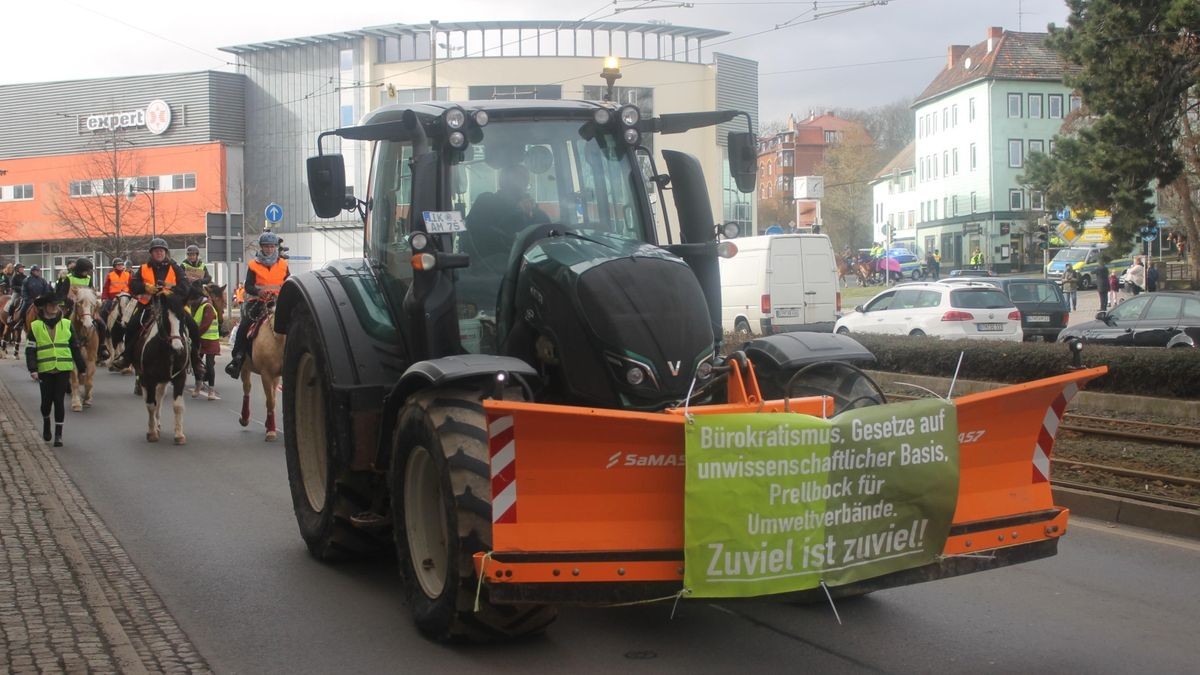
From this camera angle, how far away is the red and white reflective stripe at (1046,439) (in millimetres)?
6320

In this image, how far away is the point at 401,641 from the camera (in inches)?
261

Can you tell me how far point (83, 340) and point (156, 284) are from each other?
16.5 feet

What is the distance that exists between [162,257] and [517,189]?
10582mm

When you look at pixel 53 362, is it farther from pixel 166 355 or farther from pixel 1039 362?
pixel 1039 362

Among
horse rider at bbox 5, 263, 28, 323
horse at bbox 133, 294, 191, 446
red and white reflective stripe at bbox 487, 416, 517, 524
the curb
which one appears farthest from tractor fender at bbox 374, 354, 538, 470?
horse rider at bbox 5, 263, 28, 323

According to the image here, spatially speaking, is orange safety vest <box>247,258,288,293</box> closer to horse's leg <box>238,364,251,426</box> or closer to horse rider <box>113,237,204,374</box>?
horse rider <box>113,237,204,374</box>

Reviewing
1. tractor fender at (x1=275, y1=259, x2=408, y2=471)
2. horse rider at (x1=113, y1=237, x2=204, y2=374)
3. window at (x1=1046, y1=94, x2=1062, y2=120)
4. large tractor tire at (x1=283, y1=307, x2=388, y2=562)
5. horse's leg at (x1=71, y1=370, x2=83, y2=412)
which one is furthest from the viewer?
window at (x1=1046, y1=94, x2=1062, y2=120)

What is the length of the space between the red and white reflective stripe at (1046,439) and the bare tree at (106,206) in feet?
168

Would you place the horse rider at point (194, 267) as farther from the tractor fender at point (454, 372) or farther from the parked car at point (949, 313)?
the tractor fender at point (454, 372)

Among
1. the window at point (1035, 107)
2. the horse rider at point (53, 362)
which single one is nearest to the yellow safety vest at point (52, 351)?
the horse rider at point (53, 362)

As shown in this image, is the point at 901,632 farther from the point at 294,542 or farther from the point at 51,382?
the point at 51,382

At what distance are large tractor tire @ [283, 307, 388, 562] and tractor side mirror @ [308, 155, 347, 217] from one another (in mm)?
771

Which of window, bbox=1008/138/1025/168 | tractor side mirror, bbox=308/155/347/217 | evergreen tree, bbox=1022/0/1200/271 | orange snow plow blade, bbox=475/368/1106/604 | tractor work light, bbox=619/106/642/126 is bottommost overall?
orange snow plow blade, bbox=475/368/1106/604

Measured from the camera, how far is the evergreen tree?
27438 millimetres
